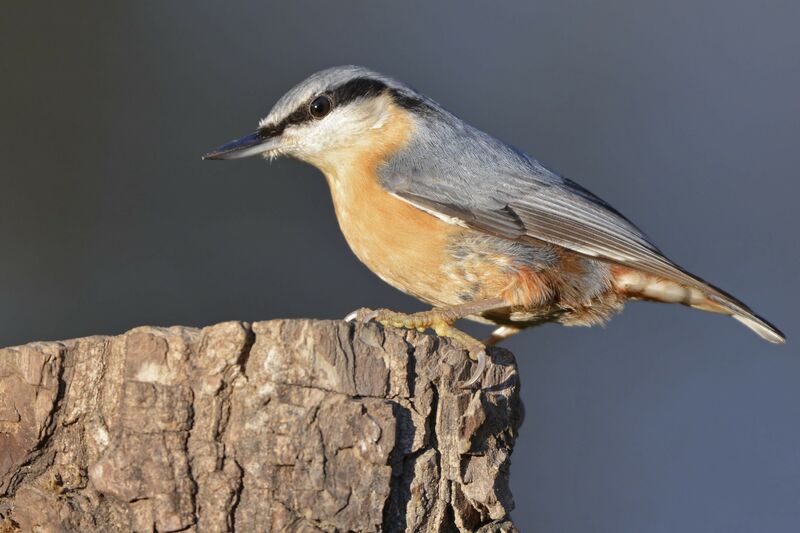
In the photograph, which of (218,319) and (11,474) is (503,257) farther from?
(218,319)

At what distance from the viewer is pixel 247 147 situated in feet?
9.37

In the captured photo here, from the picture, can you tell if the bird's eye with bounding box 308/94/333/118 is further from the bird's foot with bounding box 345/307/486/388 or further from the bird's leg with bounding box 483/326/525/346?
the bird's leg with bounding box 483/326/525/346

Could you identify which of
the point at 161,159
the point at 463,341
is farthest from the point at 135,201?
the point at 463,341

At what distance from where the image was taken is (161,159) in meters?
4.34

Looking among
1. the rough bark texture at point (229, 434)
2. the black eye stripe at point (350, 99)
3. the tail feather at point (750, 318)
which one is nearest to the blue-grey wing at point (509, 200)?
the tail feather at point (750, 318)

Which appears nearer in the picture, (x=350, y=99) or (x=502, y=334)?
(x=350, y=99)

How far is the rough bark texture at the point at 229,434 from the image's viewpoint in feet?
5.60

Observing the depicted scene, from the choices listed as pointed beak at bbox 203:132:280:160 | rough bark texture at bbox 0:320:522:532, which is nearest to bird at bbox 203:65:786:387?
pointed beak at bbox 203:132:280:160

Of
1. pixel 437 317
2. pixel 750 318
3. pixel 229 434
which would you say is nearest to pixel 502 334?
pixel 437 317

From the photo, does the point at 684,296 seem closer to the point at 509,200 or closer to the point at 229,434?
the point at 509,200

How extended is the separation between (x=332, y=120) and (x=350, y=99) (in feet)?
0.30

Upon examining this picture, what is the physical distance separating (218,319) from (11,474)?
2.17 metres

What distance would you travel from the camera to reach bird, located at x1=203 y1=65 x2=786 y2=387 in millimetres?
2658

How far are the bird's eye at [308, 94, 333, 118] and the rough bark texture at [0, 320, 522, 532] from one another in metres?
1.22
